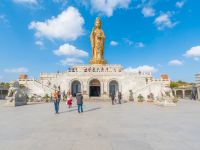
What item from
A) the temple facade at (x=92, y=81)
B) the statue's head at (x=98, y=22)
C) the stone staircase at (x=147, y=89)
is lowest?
the stone staircase at (x=147, y=89)

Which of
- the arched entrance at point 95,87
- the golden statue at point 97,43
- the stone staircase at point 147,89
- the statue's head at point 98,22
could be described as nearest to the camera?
the stone staircase at point 147,89

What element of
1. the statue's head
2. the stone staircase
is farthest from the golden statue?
the stone staircase

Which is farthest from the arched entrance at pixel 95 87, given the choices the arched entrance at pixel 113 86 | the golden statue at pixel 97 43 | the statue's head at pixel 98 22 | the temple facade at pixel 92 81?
the statue's head at pixel 98 22

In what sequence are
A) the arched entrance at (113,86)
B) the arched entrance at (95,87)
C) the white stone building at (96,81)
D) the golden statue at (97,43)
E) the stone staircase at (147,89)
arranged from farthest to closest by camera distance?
the golden statue at (97,43), the arched entrance at (95,87), the arched entrance at (113,86), the white stone building at (96,81), the stone staircase at (147,89)

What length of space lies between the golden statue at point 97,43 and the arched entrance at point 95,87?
8.45 metres

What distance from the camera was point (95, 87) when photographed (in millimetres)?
42562

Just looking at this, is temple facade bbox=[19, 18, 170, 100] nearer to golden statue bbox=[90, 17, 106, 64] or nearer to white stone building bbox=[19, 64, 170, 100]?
white stone building bbox=[19, 64, 170, 100]

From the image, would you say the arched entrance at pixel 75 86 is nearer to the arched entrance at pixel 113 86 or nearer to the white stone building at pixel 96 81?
the white stone building at pixel 96 81

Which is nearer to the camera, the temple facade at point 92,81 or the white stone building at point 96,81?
the temple facade at point 92,81

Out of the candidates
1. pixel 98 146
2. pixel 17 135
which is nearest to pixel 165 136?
pixel 98 146

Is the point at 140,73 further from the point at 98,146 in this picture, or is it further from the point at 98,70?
the point at 98,146

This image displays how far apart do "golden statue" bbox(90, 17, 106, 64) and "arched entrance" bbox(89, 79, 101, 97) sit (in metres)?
8.45

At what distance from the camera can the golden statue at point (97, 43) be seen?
49500 mm

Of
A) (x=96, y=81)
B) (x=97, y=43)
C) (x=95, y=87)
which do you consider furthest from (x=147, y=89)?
(x=97, y=43)
